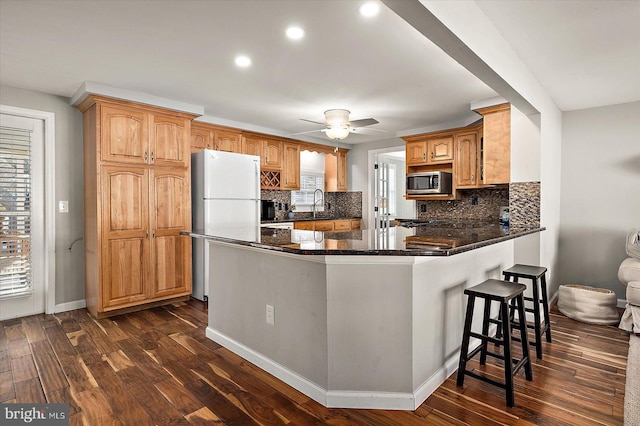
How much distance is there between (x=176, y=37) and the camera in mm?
2473

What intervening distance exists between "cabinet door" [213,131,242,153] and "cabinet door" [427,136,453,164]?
280 cm

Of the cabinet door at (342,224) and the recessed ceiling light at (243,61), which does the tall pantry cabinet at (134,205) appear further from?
the cabinet door at (342,224)

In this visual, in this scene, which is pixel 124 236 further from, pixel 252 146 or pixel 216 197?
pixel 252 146

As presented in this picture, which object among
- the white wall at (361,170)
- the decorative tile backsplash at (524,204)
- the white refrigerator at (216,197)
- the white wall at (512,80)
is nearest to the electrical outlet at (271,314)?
the white refrigerator at (216,197)

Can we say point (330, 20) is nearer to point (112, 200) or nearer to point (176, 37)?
point (176, 37)

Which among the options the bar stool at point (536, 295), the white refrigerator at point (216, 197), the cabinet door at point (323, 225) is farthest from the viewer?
the cabinet door at point (323, 225)

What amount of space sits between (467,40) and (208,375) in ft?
8.48

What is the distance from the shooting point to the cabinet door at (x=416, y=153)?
5.34 metres

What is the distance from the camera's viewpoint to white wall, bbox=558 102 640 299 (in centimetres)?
388

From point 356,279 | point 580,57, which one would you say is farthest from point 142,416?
point 580,57

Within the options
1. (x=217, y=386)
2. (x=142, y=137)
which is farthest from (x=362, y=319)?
(x=142, y=137)

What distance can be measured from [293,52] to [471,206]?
370cm

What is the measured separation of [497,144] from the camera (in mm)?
3771

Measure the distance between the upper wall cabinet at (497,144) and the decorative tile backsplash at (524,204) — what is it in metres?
0.17
